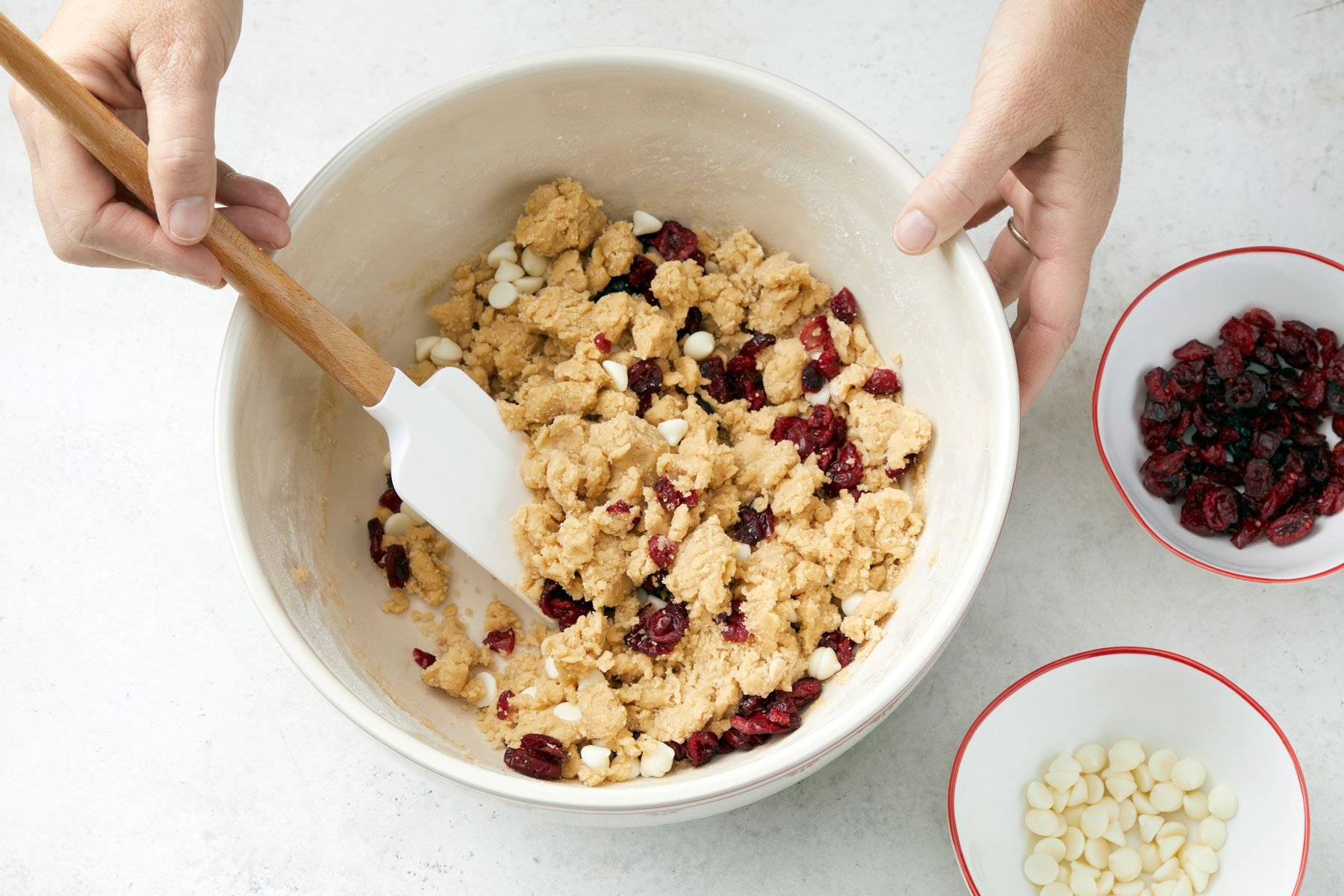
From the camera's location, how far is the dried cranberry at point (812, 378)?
2117mm

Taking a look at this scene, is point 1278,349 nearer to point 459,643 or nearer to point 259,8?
point 459,643

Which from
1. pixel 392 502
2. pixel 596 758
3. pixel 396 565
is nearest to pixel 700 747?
pixel 596 758

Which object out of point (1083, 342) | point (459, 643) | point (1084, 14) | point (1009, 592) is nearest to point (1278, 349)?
point (1083, 342)

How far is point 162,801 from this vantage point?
223 centimetres

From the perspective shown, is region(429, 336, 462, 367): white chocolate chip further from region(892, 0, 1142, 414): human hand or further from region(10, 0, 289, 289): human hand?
region(892, 0, 1142, 414): human hand

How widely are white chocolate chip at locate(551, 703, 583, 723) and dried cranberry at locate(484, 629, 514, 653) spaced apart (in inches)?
8.0

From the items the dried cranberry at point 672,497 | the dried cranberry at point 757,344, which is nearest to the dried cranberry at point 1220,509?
the dried cranberry at point 757,344

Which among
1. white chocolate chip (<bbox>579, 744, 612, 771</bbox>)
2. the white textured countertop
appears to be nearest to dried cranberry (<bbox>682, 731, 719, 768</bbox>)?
white chocolate chip (<bbox>579, 744, 612, 771</bbox>)

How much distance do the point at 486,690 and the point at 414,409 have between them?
55 cm

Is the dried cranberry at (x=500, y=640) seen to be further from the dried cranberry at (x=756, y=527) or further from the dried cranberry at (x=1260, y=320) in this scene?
the dried cranberry at (x=1260, y=320)

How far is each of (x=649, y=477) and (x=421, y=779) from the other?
796 mm

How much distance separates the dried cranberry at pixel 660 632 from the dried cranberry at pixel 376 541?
0.53 meters

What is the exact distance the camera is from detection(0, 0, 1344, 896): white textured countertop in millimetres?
2188

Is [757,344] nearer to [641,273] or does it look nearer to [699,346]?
[699,346]
